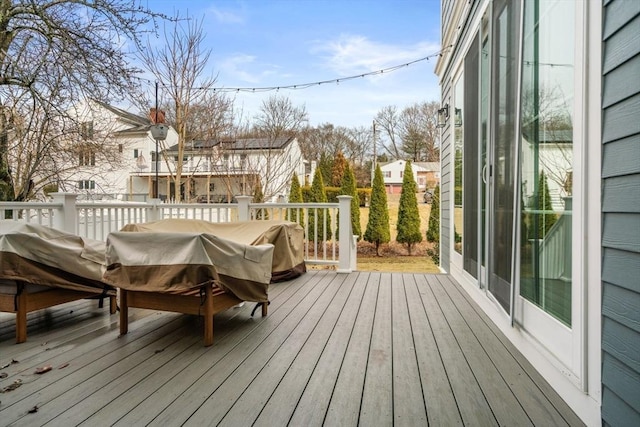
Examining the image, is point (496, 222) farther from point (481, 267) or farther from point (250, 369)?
point (250, 369)

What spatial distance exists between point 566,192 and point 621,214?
1.69 feet

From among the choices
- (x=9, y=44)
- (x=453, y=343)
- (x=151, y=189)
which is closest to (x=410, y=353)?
(x=453, y=343)

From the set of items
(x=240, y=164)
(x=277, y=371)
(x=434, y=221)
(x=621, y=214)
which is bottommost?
(x=277, y=371)

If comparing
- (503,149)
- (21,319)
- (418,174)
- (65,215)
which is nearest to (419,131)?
(418,174)

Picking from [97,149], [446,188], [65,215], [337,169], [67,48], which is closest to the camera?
[65,215]

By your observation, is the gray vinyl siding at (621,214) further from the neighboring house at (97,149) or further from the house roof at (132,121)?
the house roof at (132,121)

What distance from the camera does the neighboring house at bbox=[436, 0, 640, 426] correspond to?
1.29 meters

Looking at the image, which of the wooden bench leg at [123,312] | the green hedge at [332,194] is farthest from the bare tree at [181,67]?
the wooden bench leg at [123,312]

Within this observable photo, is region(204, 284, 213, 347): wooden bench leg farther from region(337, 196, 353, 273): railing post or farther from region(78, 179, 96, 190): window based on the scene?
region(78, 179, 96, 190): window

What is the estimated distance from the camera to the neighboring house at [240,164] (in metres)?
9.95

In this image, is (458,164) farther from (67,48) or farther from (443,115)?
(67,48)

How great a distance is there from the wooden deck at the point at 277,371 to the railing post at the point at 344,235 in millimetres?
1839

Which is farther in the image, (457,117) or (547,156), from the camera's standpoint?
(457,117)

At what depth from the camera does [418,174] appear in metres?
18.8
